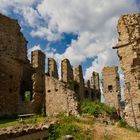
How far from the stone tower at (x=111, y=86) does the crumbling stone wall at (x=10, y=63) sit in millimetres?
20264

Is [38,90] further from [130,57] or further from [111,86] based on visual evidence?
[111,86]

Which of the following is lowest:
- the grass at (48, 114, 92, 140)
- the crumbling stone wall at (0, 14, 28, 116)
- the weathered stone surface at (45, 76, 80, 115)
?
the grass at (48, 114, 92, 140)

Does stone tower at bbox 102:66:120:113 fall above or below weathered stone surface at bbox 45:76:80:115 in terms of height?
above

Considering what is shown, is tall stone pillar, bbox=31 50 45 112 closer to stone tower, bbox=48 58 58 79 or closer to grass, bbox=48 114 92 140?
stone tower, bbox=48 58 58 79

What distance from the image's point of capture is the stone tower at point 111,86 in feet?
161

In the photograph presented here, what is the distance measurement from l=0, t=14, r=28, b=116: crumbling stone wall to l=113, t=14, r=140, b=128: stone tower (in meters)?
14.1

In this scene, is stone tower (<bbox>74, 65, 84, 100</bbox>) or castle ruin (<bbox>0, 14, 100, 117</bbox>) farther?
stone tower (<bbox>74, 65, 84, 100</bbox>)

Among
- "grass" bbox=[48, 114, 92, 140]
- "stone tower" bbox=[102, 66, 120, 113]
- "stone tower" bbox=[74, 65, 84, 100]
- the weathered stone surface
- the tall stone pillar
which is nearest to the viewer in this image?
"grass" bbox=[48, 114, 92, 140]

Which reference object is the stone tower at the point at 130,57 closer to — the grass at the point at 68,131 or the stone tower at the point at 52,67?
the grass at the point at 68,131

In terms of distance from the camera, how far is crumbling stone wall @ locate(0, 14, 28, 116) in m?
30.0

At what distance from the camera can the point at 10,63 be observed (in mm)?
30781

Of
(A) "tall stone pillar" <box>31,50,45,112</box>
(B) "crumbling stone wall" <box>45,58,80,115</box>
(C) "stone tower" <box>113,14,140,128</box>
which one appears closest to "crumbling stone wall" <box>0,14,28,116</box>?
(A) "tall stone pillar" <box>31,50,45,112</box>

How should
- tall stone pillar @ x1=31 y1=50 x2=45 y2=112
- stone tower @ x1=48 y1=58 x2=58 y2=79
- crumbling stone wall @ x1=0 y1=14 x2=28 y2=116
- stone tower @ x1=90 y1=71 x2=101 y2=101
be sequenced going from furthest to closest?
stone tower @ x1=90 y1=71 x2=101 y2=101
stone tower @ x1=48 y1=58 x2=58 y2=79
tall stone pillar @ x1=31 y1=50 x2=45 y2=112
crumbling stone wall @ x1=0 y1=14 x2=28 y2=116

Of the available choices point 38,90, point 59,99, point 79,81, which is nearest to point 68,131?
point 59,99
